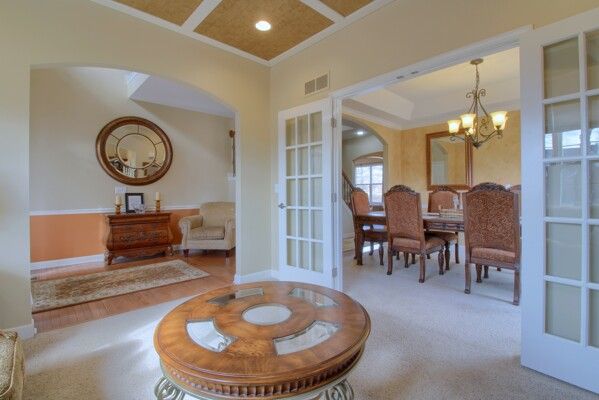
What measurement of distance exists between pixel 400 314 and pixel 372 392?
3.69ft

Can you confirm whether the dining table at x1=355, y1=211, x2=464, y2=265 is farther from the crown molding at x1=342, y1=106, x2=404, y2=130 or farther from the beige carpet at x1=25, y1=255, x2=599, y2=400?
the crown molding at x1=342, y1=106, x2=404, y2=130

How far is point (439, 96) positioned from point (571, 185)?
13.4ft

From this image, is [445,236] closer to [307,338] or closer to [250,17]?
[307,338]

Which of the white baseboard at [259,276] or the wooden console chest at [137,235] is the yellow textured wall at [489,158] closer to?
the white baseboard at [259,276]

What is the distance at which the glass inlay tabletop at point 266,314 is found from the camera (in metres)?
1.26

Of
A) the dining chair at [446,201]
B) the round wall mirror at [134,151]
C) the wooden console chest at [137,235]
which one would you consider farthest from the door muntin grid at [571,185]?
the round wall mirror at [134,151]

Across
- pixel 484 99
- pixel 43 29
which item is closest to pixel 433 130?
pixel 484 99

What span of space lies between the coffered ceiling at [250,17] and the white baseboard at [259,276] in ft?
8.69

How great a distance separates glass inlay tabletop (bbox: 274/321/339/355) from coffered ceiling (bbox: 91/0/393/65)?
254cm

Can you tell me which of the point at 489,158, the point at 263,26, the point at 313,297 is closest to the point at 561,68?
the point at 313,297

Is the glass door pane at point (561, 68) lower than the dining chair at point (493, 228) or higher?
higher

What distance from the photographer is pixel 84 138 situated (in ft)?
14.8

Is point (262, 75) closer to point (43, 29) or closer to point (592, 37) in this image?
point (43, 29)

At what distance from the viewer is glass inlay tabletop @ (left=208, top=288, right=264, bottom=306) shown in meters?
1.49
